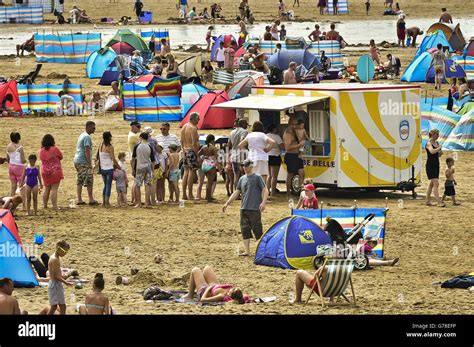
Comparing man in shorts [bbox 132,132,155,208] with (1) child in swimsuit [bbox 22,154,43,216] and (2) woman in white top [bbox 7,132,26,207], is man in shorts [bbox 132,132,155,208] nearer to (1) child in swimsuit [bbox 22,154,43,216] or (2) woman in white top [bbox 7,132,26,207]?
(1) child in swimsuit [bbox 22,154,43,216]

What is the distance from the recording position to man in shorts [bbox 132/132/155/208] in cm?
2086

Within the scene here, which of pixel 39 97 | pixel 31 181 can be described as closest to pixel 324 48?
pixel 39 97

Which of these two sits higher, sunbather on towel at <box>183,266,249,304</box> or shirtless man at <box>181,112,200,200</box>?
shirtless man at <box>181,112,200,200</box>

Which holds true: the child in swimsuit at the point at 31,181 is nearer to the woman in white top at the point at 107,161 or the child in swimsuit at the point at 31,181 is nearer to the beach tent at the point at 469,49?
the woman in white top at the point at 107,161

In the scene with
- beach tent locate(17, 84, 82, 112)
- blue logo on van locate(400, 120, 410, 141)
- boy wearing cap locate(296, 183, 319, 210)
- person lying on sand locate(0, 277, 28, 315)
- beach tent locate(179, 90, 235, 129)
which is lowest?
person lying on sand locate(0, 277, 28, 315)

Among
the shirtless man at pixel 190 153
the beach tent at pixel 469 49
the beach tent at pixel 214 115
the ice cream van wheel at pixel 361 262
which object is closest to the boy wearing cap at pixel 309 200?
the ice cream van wheel at pixel 361 262

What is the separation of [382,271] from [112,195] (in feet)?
22.3

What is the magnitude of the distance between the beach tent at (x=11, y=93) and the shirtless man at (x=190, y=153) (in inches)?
404

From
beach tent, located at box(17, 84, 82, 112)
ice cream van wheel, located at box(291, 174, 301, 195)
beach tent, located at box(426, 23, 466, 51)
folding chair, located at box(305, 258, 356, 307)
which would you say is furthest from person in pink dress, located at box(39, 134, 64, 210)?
beach tent, located at box(426, 23, 466, 51)

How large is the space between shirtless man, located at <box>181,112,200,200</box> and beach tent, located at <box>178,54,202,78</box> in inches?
569

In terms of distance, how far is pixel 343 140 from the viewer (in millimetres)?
21922

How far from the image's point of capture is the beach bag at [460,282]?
52.5ft
